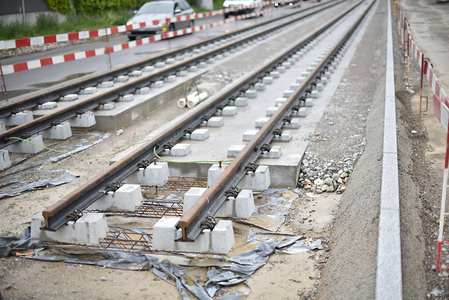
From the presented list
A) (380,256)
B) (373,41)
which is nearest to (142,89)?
(380,256)

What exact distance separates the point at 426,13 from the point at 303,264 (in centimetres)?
3440

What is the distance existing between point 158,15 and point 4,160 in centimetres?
1697

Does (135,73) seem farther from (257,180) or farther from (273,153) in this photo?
(257,180)

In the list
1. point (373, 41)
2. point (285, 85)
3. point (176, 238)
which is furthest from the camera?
point (373, 41)

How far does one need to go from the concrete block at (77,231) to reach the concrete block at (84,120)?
4.51 meters

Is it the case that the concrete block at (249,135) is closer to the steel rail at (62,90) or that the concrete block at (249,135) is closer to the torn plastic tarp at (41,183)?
the torn plastic tarp at (41,183)

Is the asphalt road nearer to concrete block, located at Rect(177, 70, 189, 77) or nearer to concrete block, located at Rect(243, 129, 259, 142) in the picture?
concrete block, located at Rect(177, 70, 189, 77)

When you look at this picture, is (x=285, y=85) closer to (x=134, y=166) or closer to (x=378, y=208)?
(x=134, y=166)

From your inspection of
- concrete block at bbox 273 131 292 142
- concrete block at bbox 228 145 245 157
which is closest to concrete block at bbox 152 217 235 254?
concrete block at bbox 228 145 245 157

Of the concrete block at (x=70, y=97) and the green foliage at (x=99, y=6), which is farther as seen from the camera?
the green foliage at (x=99, y=6)

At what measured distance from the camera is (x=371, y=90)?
1212cm

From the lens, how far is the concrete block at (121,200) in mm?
5906

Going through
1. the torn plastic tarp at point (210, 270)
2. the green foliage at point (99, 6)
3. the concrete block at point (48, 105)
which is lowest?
the torn plastic tarp at point (210, 270)

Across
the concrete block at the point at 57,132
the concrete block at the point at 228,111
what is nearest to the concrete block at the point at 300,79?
the concrete block at the point at 228,111
